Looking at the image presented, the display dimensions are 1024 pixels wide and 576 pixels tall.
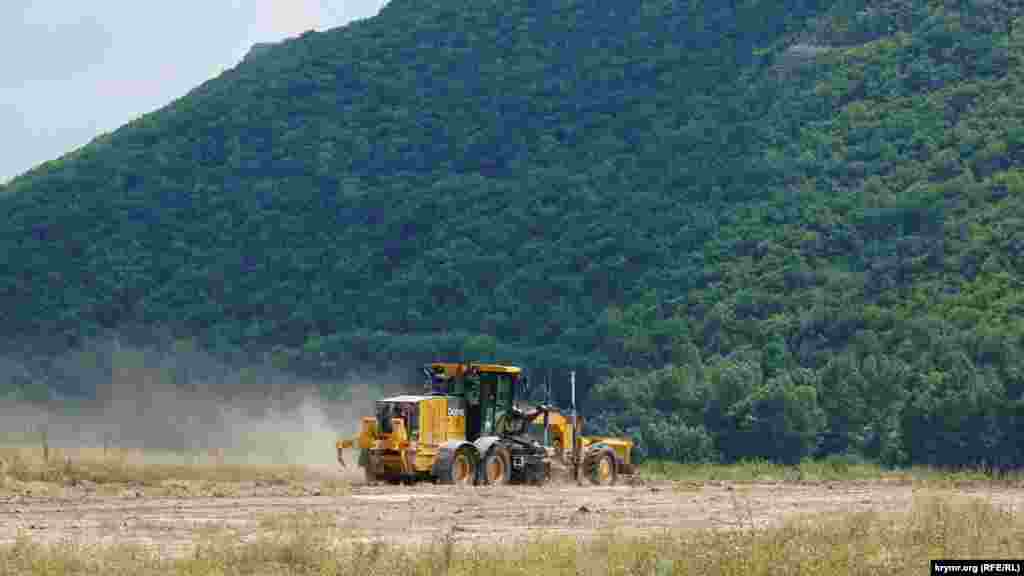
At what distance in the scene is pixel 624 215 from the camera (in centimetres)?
7056

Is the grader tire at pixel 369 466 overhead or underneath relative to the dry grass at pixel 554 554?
overhead

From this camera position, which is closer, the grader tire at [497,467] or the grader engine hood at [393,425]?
the grader engine hood at [393,425]

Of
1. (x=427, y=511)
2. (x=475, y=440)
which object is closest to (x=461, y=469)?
(x=475, y=440)

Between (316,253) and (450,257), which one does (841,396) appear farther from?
(316,253)

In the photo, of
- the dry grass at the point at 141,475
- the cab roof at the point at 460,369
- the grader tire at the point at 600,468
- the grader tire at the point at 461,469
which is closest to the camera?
the dry grass at the point at 141,475

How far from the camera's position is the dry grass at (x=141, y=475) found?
28.7 m

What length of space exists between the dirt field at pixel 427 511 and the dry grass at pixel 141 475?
765 mm

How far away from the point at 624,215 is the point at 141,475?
41.5m

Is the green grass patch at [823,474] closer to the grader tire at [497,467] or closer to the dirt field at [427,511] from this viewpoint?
the dirt field at [427,511]

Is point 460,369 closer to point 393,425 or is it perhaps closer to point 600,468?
point 393,425

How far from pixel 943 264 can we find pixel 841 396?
11629 mm

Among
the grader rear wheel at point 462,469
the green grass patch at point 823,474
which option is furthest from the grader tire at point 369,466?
the green grass patch at point 823,474

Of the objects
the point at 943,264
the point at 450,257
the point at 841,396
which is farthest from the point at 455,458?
the point at 450,257

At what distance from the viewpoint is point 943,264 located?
59156mm
